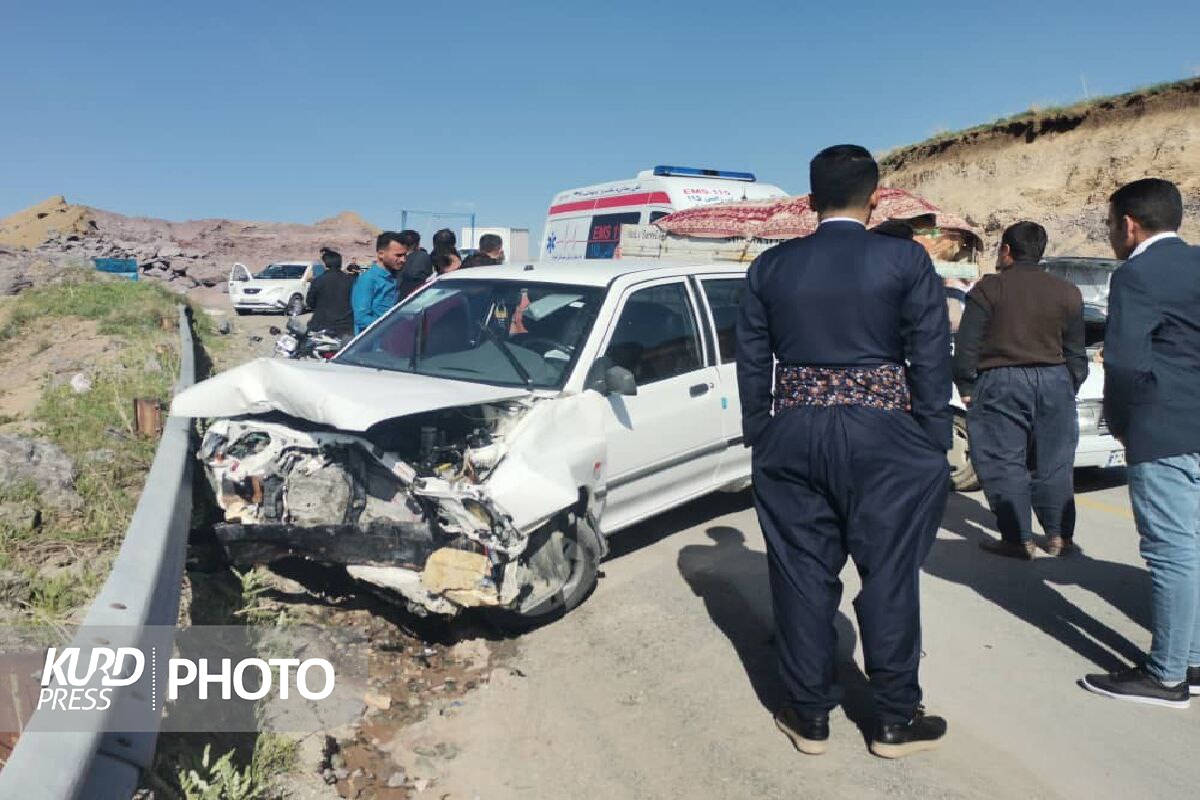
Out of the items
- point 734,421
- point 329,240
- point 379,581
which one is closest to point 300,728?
point 379,581

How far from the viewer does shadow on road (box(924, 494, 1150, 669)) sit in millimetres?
4203

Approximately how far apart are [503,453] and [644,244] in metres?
8.22

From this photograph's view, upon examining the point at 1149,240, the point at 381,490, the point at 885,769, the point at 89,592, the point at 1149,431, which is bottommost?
the point at 885,769

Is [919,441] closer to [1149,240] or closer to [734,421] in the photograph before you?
[1149,240]

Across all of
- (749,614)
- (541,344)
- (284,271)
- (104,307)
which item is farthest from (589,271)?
(284,271)

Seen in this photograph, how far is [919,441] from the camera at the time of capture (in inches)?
122

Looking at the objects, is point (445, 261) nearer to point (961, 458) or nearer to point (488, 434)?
point (488, 434)

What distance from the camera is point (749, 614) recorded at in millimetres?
4539

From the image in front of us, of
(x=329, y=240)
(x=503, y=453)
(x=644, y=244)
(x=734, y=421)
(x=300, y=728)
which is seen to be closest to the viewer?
(x=300, y=728)

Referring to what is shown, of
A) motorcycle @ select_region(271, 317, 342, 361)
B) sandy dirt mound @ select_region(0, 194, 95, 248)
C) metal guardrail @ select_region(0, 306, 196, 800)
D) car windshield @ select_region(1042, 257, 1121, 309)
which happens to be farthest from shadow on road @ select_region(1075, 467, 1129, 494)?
sandy dirt mound @ select_region(0, 194, 95, 248)

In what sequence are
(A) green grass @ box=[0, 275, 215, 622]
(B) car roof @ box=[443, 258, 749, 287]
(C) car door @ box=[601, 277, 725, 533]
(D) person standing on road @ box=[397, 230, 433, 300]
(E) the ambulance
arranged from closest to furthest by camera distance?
(A) green grass @ box=[0, 275, 215, 622] → (C) car door @ box=[601, 277, 725, 533] → (B) car roof @ box=[443, 258, 749, 287] → (D) person standing on road @ box=[397, 230, 433, 300] → (E) the ambulance

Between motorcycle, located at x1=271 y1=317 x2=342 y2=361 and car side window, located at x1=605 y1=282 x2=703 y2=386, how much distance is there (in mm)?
3305

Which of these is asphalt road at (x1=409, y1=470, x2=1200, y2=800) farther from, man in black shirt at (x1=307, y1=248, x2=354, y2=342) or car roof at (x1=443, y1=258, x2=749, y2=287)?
man in black shirt at (x1=307, y1=248, x2=354, y2=342)

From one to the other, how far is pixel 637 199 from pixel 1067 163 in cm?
1207
